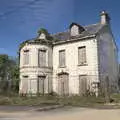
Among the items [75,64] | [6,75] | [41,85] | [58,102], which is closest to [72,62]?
[75,64]

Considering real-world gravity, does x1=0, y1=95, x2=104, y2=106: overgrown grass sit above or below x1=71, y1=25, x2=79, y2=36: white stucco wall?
below

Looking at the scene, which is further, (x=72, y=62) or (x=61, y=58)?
(x=61, y=58)

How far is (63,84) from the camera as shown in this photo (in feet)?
83.6

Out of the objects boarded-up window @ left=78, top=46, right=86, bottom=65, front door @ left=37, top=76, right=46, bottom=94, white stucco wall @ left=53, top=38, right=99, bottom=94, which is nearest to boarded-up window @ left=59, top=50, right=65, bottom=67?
white stucco wall @ left=53, top=38, right=99, bottom=94

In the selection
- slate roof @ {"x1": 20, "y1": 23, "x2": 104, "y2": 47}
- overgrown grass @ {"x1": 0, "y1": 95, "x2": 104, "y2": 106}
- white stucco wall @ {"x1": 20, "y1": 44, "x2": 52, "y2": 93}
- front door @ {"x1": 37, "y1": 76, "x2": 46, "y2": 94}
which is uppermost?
slate roof @ {"x1": 20, "y1": 23, "x2": 104, "y2": 47}

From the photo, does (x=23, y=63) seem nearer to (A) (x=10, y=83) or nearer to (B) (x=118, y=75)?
(A) (x=10, y=83)

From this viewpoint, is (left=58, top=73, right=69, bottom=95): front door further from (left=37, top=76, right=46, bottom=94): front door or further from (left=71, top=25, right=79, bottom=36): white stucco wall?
(left=71, top=25, right=79, bottom=36): white stucco wall

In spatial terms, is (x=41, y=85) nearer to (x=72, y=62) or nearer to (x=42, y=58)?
(x=42, y=58)

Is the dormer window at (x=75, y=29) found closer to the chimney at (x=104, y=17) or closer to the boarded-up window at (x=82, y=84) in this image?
the chimney at (x=104, y=17)

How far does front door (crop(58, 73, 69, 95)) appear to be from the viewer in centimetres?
2517

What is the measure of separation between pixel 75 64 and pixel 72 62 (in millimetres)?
480

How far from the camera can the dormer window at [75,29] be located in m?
26.5

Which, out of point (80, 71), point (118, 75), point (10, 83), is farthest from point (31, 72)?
point (118, 75)

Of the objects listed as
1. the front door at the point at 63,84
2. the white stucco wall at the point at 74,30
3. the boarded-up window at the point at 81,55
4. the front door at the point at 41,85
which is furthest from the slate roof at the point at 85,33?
the front door at the point at 41,85
